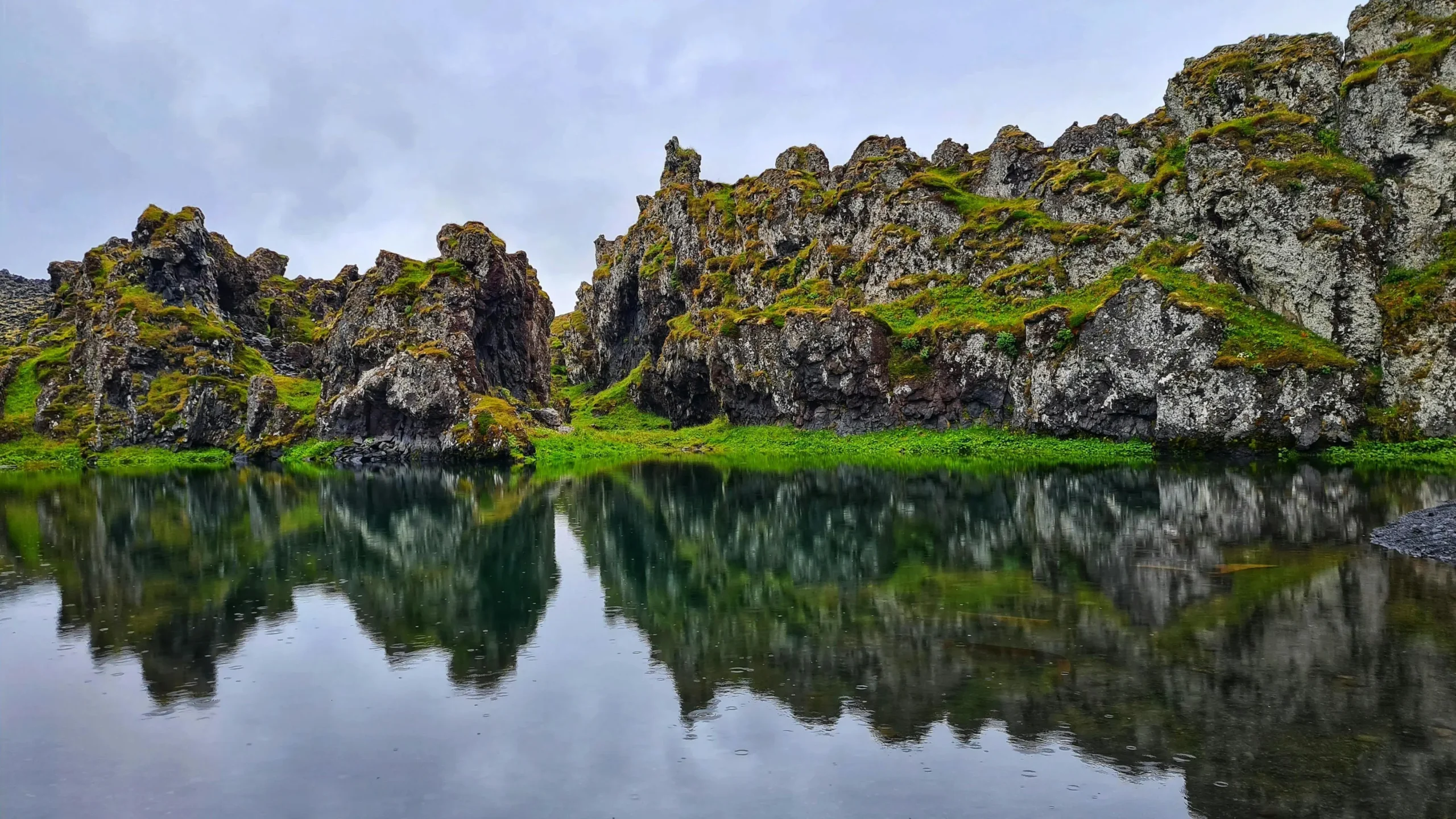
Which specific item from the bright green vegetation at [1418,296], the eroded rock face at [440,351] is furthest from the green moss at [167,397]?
the bright green vegetation at [1418,296]

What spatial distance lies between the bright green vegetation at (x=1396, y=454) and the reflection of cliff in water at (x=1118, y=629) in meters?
9.96

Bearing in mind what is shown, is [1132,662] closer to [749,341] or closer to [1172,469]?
[1172,469]

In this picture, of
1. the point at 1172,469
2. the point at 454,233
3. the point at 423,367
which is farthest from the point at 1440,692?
the point at 454,233

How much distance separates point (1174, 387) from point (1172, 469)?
1386 centimetres

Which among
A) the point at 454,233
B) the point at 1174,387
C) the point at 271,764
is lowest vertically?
the point at 271,764

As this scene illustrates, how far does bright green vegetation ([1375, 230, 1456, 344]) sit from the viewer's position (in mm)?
57719

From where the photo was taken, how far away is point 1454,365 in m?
54.4

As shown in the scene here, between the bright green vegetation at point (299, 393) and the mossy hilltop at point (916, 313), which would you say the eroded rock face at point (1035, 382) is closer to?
the mossy hilltop at point (916, 313)

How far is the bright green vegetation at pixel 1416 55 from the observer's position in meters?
64.3

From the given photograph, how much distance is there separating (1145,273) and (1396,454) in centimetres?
2622

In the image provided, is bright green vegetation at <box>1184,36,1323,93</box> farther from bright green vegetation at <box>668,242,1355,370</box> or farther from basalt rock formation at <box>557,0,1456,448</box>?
bright green vegetation at <box>668,242,1355,370</box>

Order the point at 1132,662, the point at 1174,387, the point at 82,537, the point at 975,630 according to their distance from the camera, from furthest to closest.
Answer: the point at 1174,387
the point at 82,537
the point at 975,630
the point at 1132,662

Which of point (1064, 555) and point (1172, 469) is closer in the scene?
point (1064, 555)

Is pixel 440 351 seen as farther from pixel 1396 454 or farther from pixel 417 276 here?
pixel 1396 454
